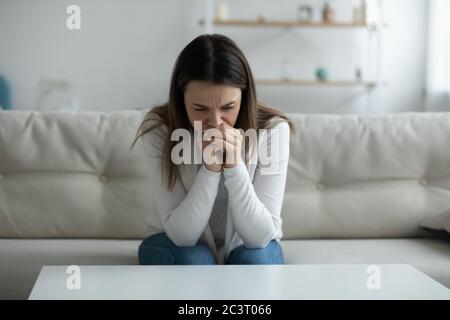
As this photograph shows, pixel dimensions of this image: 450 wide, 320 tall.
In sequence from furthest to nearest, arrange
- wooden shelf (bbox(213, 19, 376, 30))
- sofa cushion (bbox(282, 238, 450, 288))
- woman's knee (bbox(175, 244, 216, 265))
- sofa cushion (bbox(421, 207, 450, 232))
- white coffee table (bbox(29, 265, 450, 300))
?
wooden shelf (bbox(213, 19, 376, 30)) < sofa cushion (bbox(421, 207, 450, 232)) < sofa cushion (bbox(282, 238, 450, 288)) < woman's knee (bbox(175, 244, 216, 265)) < white coffee table (bbox(29, 265, 450, 300))

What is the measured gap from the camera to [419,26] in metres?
4.67

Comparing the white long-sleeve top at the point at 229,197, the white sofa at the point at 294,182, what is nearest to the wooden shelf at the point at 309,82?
the white sofa at the point at 294,182

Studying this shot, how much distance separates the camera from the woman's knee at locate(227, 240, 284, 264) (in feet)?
4.64

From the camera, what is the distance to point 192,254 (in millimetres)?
1394

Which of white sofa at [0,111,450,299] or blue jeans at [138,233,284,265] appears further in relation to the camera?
white sofa at [0,111,450,299]

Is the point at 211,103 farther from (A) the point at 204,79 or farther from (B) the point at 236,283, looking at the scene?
(B) the point at 236,283

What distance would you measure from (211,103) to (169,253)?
339mm

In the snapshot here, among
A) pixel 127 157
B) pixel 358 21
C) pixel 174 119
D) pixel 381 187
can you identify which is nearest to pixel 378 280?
pixel 174 119

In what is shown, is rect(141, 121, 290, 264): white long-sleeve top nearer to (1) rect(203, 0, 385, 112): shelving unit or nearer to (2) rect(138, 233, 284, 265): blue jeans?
(2) rect(138, 233, 284, 265): blue jeans

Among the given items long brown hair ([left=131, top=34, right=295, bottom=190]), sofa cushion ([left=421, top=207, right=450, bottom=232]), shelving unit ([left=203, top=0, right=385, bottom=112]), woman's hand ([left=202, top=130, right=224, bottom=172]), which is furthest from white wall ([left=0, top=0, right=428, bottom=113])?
woman's hand ([left=202, top=130, right=224, bottom=172])

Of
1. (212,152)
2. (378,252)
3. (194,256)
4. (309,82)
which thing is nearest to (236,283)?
(194,256)

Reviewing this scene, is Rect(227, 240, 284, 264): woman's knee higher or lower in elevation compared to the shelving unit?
lower
